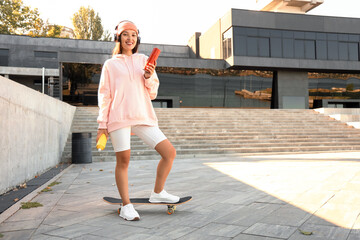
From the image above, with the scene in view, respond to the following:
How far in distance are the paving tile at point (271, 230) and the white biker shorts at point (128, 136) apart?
4.01 feet

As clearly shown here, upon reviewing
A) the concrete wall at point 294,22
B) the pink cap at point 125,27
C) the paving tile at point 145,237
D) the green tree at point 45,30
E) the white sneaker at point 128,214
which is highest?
the green tree at point 45,30

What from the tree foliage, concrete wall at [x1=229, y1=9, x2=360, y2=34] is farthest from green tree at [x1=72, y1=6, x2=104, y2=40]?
concrete wall at [x1=229, y1=9, x2=360, y2=34]

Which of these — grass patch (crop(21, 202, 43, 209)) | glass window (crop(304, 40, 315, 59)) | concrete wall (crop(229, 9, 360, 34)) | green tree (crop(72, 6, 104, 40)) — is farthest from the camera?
green tree (crop(72, 6, 104, 40))

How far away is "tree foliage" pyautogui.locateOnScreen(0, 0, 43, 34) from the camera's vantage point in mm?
42094

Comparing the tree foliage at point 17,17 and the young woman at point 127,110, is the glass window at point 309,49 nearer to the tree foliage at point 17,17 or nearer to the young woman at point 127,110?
the young woman at point 127,110

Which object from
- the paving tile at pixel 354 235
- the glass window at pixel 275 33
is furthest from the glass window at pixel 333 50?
the paving tile at pixel 354 235

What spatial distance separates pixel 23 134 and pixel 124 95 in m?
3.65

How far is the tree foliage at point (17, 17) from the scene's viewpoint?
4209 cm

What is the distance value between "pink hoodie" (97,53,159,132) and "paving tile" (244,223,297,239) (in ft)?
4.67

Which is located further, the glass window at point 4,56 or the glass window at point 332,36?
the glass window at point 4,56

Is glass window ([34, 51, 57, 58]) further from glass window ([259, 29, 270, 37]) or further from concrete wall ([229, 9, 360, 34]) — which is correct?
glass window ([259, 29, 270, 37])

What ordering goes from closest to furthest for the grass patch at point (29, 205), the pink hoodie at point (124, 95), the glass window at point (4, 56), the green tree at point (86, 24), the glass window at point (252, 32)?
the pink hoodie at point (124, 95) < the grass patch at point (29, 205) < the glass window at point (252, 32) < the glass window at point (4, 56) < the green tree at point (86, 24)

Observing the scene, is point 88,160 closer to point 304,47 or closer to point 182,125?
point 182,125

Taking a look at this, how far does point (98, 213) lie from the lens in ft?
11.5
